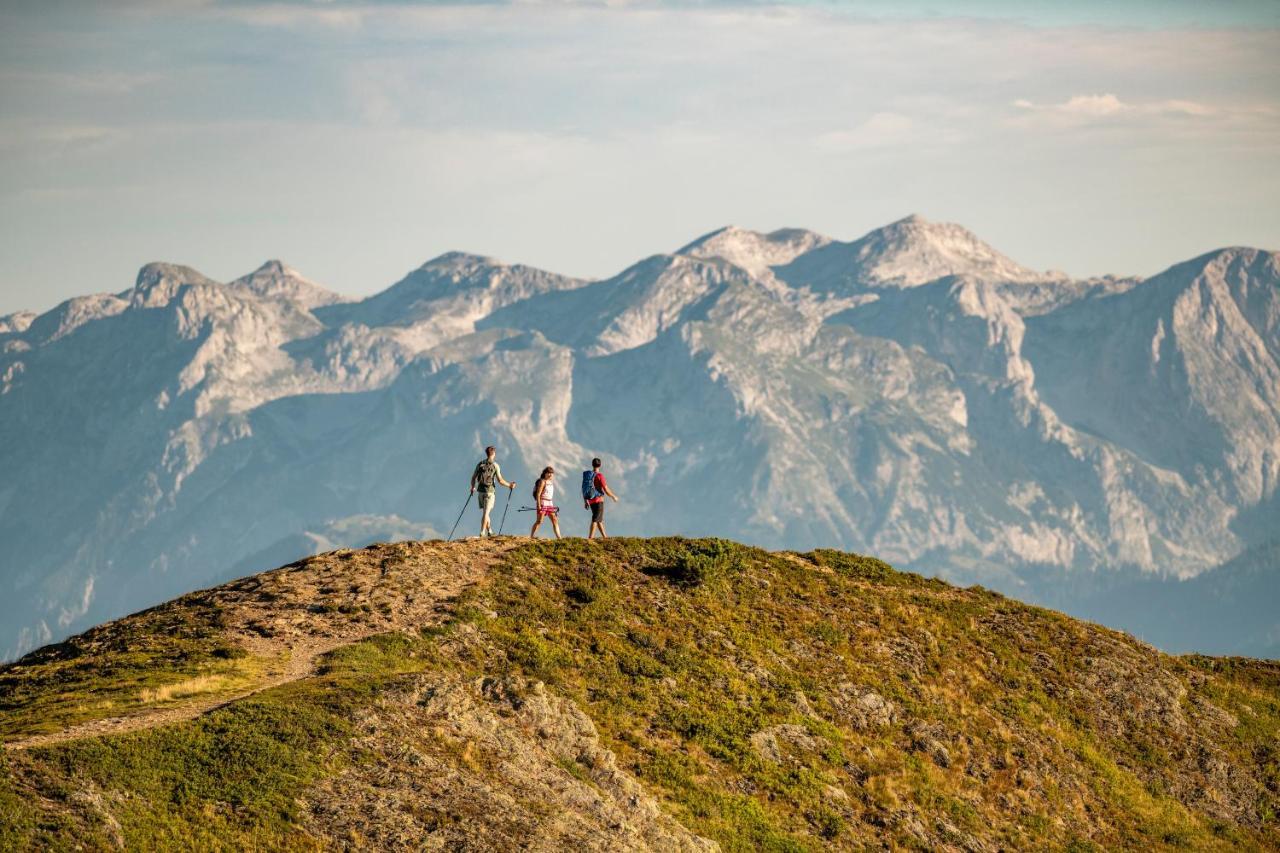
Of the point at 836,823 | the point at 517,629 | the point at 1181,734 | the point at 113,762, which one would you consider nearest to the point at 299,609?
the point at 517,629

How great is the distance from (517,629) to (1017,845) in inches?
716

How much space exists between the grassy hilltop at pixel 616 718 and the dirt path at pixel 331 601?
0.15 metres

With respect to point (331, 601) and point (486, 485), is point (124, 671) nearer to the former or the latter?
point (331, 601)

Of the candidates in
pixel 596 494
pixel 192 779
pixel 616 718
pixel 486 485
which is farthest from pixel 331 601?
pixel 596 494

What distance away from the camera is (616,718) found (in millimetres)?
47469

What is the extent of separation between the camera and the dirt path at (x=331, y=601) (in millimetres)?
47156

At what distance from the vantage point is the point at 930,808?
4878 cm

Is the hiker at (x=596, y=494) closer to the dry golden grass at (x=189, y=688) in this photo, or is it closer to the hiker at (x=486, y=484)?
the hiker at (x=486, y=484)

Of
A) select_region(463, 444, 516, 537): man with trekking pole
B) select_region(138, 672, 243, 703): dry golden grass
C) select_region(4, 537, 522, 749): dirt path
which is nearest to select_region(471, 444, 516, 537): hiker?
select_region(463, 444, 516, 537): man with trekking pole

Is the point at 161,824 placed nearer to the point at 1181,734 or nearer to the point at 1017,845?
the point at 1017,845

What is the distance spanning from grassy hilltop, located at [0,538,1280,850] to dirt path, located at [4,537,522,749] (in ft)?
0.49

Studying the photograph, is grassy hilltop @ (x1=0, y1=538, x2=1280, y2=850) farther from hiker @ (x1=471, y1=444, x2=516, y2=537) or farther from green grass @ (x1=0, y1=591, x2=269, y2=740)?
hiker @ (x1=471, y1=444, x2=516, y2=537)

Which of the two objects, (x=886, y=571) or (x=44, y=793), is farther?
(x=886, y=571)

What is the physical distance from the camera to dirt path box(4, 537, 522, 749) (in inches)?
1857
